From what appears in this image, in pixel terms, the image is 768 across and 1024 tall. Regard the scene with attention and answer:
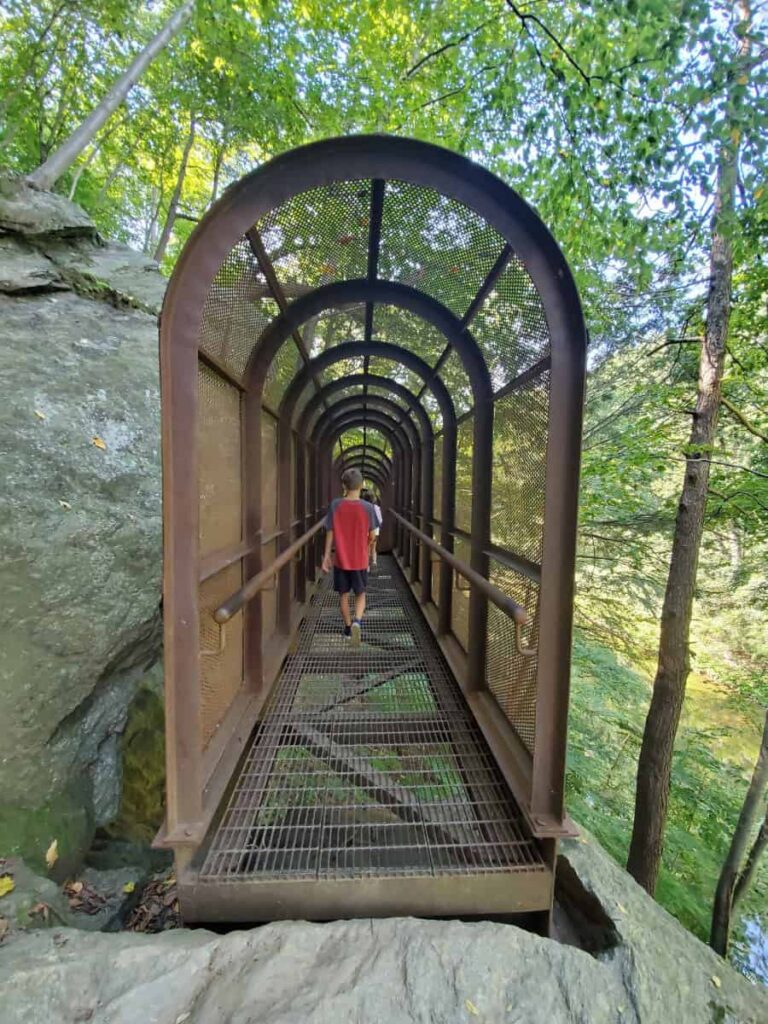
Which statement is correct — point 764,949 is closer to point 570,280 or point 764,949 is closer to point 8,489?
point 570,280

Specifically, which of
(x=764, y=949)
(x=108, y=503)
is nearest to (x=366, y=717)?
(x=108, y=503)

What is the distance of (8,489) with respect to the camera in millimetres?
3418

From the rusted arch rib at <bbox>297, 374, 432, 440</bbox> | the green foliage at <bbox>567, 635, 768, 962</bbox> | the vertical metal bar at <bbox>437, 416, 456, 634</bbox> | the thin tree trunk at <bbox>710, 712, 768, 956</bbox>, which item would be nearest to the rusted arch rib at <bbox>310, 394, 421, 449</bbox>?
the rusted arch rib at <bbox>297, 374, 432, 440</bbox>

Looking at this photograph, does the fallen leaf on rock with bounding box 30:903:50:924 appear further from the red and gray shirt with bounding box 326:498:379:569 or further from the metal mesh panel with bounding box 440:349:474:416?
the metal mesh panel with bounding box 440:349:474:416

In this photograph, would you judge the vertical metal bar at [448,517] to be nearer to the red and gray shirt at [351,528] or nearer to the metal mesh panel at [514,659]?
the red and gray shirt at [351,528]

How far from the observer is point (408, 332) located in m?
4.16

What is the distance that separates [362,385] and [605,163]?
319 centimetres

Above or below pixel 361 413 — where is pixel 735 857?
below

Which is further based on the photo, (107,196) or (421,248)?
(107,196)

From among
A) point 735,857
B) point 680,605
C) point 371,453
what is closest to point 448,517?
point 680,605

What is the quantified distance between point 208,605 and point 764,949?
1009 centimetres

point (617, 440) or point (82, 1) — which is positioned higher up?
point (82, 1)

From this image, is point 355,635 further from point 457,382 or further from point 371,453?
point 371,453

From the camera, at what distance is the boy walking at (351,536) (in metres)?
4.61
